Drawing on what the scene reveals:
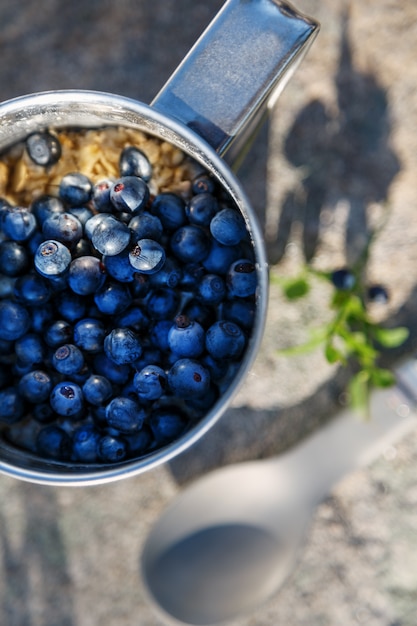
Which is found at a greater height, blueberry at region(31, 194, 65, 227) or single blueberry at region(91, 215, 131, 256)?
single blueberry at region(91, 215, 131, 256)

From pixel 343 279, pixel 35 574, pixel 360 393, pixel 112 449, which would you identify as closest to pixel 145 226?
pixel 112 449

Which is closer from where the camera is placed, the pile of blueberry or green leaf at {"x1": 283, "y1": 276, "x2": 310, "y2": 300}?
the pile of blueberry

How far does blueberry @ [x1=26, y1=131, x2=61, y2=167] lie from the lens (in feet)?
2.33

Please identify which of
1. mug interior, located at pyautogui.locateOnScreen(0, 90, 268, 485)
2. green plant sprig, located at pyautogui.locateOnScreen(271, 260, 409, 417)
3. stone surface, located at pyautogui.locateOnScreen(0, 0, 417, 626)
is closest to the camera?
mug interior, located at pyautogui.locateOnScreen(0, 90, 268, 485)

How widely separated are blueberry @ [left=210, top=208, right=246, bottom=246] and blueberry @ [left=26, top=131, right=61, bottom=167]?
0.68ft

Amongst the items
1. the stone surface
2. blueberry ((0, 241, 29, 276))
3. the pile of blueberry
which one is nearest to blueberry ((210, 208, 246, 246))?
the pile of blueberry

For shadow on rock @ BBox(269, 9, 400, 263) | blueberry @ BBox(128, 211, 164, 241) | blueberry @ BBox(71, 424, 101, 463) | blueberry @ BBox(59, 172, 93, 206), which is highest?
shadow on rock @ BBox(269, 9, 400, 263)

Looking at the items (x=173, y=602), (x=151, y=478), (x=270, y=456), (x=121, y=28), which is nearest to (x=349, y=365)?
(x=270, y=456)

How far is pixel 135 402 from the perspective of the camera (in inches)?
27.2

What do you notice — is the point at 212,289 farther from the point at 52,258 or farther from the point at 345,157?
the point at 345,157

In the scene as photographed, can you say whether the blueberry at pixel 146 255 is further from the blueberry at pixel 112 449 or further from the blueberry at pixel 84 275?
the blueberry at pixel 112 449

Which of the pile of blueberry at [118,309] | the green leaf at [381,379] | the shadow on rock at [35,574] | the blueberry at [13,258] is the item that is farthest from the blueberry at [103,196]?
the shadow on rock at [35,574]

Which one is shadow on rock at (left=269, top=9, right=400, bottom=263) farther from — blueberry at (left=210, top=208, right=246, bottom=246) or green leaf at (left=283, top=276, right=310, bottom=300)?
blueberry at (left=210, top=208, right=246, bottom=246)

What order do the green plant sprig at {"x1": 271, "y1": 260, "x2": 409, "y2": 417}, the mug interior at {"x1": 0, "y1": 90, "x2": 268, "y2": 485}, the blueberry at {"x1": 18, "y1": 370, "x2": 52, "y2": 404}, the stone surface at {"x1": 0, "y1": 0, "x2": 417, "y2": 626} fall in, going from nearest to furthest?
the mug interior at {"x1": 0, "y1": 90, "x2": 268, "y2": 485} < the blueberry at {"x1": 18, "y1": 370, "x2": 52, "y2": 404} < the green plant sprig at {"x1": 271, "y1": 260, "x2": 409, "y2": 417} < the stone surface at {"x1": 0, "y1": 0, "x2": 417, "y2": 626}
